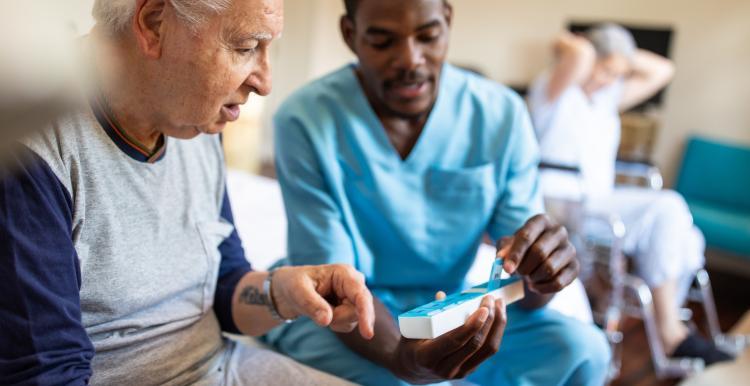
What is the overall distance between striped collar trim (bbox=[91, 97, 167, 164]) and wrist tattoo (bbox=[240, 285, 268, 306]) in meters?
0.28

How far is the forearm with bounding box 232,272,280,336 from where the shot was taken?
114 cm

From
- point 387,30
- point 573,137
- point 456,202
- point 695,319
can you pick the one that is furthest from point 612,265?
point 387,30

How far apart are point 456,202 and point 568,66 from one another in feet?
5.91

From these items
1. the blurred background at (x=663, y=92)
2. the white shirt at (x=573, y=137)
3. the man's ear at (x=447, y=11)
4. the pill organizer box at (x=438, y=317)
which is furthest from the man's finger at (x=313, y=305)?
the white shirt at (x=573, y=137)

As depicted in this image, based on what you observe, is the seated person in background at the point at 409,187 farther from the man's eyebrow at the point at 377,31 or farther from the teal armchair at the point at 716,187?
the teal armchair at the point at 716,187

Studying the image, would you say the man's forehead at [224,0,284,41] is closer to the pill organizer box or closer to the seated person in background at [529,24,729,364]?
the pill organizer box

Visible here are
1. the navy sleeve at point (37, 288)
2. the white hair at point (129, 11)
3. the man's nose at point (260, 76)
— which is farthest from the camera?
the man's nose at point (260, 76)

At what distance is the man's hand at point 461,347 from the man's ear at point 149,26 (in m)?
0.55

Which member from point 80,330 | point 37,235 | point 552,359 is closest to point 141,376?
point 80,330

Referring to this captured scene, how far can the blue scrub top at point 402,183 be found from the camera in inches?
53.1

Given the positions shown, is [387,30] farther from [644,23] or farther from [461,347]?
[644,23]

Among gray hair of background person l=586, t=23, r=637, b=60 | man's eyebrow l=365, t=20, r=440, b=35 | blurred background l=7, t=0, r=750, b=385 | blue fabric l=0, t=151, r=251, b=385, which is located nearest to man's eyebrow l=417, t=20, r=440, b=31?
man's eyebrow l=365, t=20, r=440, b=35

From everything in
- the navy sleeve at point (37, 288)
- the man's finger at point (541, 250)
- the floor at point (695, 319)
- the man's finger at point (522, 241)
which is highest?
the navy sleeve at point (37, 288)

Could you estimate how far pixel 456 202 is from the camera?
141cm
